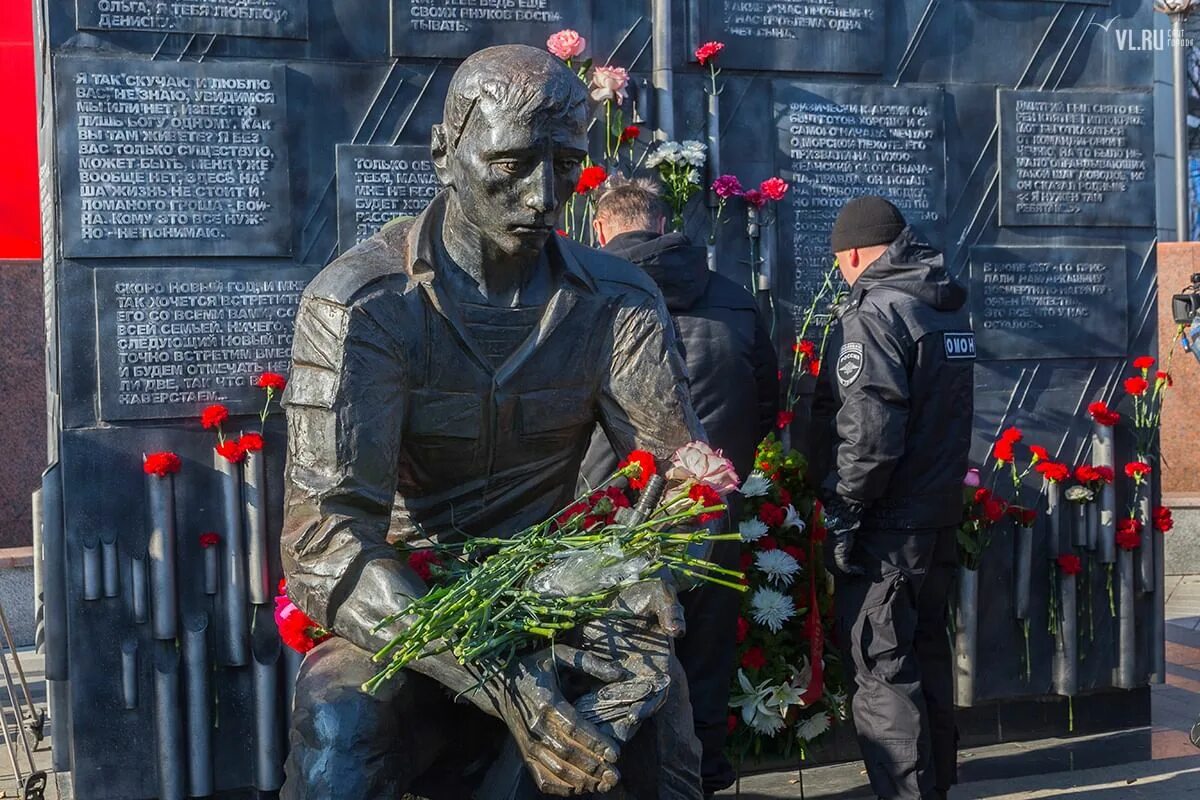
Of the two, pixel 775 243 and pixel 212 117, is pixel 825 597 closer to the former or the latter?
pixel 775 243

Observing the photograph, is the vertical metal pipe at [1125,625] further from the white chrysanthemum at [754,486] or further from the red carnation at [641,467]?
the red carnation at [641,467]

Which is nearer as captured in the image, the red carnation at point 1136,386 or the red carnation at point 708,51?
the red carnation at point 708,51

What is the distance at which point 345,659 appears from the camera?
2.88 m

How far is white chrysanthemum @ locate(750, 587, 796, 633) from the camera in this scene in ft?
19.1

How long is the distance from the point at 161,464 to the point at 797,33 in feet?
10.7

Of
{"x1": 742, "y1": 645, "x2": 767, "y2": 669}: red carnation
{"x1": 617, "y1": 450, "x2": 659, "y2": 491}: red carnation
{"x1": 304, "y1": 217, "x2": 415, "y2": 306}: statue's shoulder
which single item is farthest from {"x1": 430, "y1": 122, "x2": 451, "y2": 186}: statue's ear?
{"x1": 742, "y1": 645, "x2": 767, "y2": 669}: red carnation

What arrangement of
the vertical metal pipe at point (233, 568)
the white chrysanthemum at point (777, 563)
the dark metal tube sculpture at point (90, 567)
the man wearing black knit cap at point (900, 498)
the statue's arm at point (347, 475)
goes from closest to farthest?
the statue's arm at point (347, 475), the man wearing black knit cap at point (900, 498), the dark metal tube sculpture at point (90, 567), the vertical metal pipe at point (233, 568), the white chrysanthemum at point (777, 563)

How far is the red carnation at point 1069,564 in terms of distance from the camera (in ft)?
22.2

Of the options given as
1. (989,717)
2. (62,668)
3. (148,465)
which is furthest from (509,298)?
(989,717)

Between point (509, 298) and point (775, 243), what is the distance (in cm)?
342

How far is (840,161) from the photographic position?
21.5 feet

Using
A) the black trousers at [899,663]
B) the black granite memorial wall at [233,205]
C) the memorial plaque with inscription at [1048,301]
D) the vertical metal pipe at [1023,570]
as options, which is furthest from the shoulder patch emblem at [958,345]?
the vertical metal pipe at [1023,570]

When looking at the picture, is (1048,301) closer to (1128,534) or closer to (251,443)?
(1128,534)

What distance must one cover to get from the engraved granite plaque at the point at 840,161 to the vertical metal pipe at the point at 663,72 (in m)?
0.53
